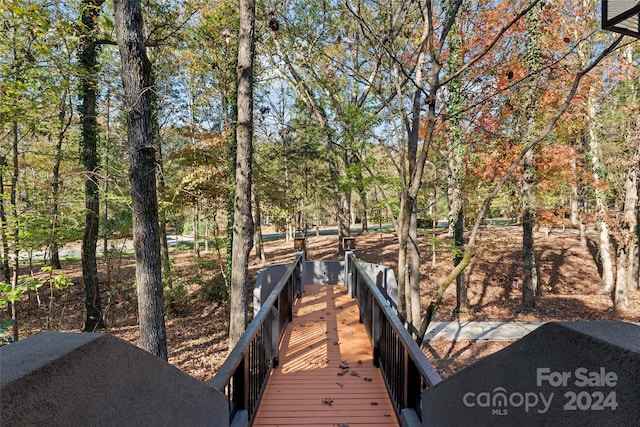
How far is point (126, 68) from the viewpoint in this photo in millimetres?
4883

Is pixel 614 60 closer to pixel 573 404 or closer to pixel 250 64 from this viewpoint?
pixel 250 64

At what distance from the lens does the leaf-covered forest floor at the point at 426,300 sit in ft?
30.1

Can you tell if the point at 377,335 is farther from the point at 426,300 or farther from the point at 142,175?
the point at 426,300

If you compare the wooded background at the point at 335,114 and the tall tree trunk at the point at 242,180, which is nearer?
the tall tree trunk at the point at 242,180

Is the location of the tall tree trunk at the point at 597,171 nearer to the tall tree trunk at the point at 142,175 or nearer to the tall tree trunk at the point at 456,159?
the tall tree trunk at the point at 456,159

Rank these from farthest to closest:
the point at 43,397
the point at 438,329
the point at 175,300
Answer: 1. the point at 175,300
2. the point at 438,329
3. the point at 43,397

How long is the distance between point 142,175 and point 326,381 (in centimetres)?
401

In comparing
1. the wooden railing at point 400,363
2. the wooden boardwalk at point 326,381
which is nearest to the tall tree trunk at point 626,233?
the wooden boardwalk at point 326,381

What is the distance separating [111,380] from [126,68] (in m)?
5.12

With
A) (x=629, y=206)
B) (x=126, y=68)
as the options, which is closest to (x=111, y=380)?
(x=126, y=68)

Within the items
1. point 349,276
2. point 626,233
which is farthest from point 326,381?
point 626,233

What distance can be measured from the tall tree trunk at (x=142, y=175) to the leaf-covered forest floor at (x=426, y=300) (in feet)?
12.8

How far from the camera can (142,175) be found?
4977 mm

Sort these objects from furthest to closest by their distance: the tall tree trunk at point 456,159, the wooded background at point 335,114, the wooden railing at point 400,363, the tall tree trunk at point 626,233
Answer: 1. the tall tree trunk at point 626,233
2. the tall tree trunk at point 456,159
3. the wooded background at point 335,114
4. the wooden railing at point 400,363
